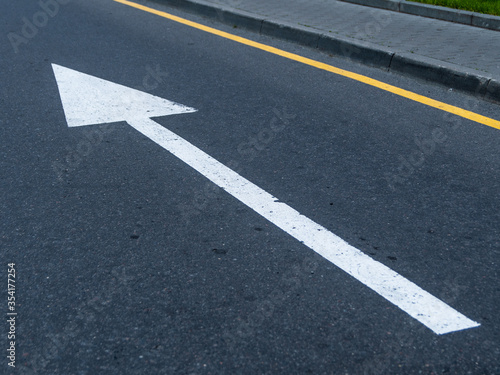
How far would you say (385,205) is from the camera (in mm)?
3350

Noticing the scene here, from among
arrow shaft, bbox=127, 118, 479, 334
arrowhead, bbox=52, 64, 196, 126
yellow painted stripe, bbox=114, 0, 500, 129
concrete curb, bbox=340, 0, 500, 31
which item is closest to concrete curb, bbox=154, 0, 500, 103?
yellow painted stripe, bbox=114, 0, 500, 129

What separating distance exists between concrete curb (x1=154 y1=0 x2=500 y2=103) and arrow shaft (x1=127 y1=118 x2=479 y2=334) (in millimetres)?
2718

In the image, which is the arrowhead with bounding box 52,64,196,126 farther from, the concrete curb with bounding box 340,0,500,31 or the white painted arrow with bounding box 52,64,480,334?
the concrete curb with bounding box 340,0,500,31

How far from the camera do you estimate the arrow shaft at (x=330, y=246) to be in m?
2.44

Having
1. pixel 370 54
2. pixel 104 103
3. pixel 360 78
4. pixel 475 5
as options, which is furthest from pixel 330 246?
pixel 475 5

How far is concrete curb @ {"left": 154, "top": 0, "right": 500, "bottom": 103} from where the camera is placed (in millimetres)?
5258

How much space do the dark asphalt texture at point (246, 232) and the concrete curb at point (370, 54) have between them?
0.15 metres

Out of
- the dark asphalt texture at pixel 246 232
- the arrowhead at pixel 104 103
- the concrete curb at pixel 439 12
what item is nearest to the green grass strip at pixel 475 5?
the concrete curb at pixel 439 12

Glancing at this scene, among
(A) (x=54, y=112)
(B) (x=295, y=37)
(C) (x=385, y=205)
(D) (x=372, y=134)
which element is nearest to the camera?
(C) (x=385, y=205)

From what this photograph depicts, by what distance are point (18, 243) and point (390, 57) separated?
4.31 m

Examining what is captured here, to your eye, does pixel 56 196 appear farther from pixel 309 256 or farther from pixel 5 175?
pixel 309 256

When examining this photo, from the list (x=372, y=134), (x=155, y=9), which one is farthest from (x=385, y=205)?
(x=155, y=9)

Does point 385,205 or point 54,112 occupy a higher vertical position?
point 385,205

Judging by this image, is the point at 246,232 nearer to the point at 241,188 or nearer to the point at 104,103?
the point at 241,188
